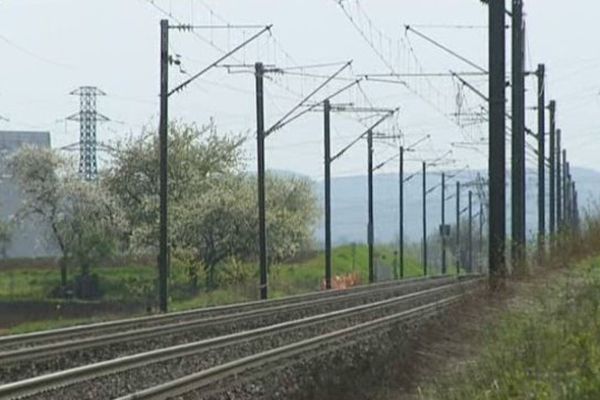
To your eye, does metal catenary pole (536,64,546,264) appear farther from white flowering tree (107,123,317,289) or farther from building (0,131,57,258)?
building (0,131,57,258)

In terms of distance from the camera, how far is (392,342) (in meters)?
22.2

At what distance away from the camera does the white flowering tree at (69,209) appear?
8781 centimetres

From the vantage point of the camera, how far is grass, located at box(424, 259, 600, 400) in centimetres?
978

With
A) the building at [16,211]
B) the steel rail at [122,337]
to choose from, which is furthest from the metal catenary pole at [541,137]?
the building at [16,211]

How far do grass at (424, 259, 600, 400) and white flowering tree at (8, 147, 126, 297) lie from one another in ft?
222

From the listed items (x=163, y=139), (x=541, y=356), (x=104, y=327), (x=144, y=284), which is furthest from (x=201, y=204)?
(x=541, y=356)

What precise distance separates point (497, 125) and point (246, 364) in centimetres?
829

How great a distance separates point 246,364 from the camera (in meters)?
20.8

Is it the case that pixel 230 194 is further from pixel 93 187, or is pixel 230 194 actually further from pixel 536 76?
pixel 536 76

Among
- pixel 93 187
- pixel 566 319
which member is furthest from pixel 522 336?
pixel 93 187

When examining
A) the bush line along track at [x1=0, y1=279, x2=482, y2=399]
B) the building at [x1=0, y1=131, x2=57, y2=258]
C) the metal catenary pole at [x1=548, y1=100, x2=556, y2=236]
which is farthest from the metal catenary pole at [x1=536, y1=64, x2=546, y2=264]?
the building at [x1=0, y1=131, x2=57, y2=258]

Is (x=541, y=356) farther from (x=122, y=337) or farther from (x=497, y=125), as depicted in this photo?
(x=122, y=337)

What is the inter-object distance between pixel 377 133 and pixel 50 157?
30.2 m

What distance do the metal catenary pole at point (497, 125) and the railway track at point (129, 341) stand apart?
631 centimetres
